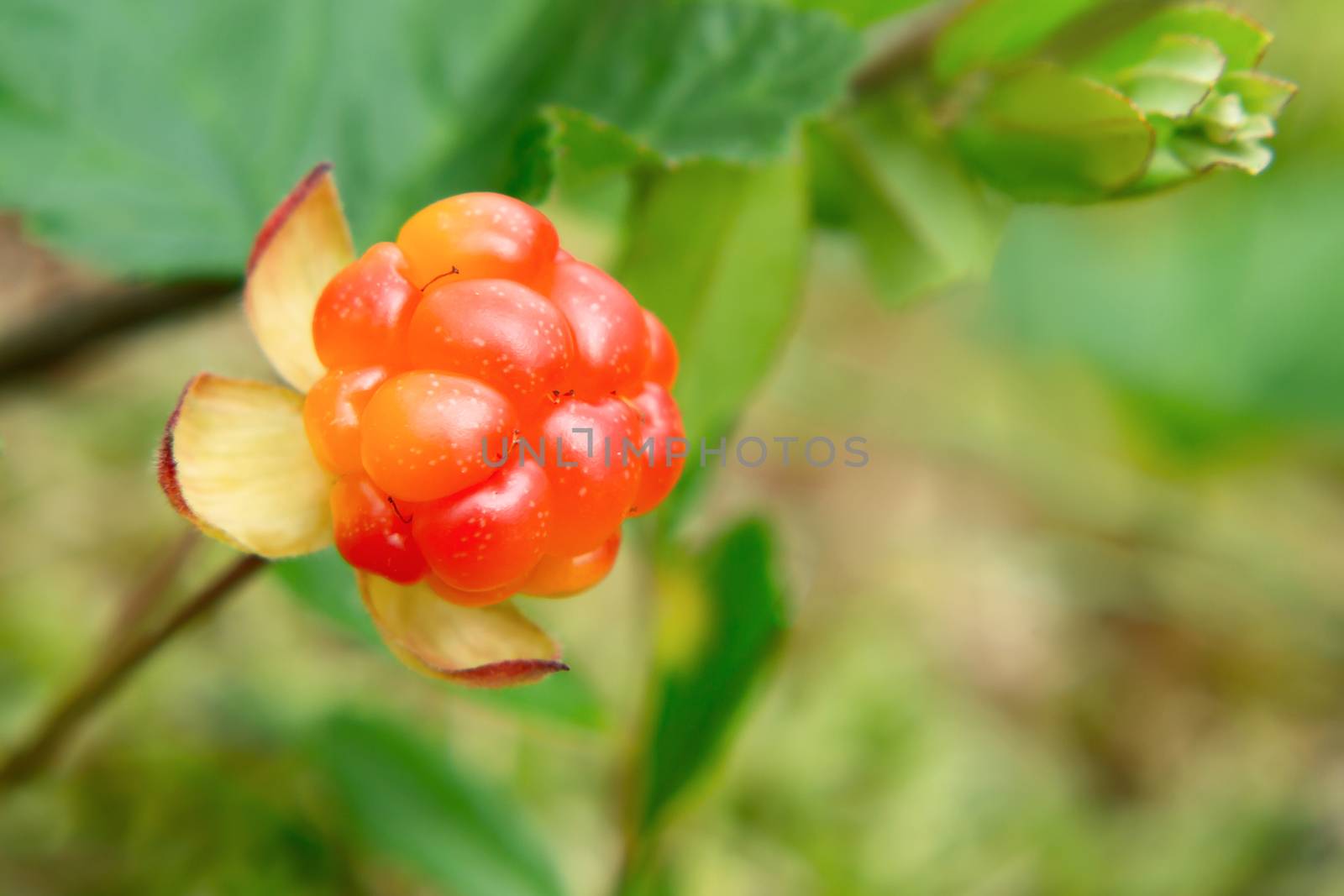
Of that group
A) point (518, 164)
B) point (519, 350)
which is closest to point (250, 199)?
point (518, 164)

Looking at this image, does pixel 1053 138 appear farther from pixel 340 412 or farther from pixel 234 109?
pixel 234 109

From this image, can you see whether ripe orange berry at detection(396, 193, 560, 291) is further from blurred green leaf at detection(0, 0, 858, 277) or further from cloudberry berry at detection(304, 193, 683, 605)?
blurred green leaf at detection(0, 0, 858, 277)

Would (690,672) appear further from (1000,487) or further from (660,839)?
(1000,487)

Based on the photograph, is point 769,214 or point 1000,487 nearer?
point 769,214

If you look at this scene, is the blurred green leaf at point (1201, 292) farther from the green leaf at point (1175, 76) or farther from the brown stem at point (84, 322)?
the brown stem at point (84, 322)

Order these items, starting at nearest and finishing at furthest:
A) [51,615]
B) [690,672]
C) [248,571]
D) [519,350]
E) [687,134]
→ [519,350]
[248,571]
[687,134]
[690,672]
[51,615]

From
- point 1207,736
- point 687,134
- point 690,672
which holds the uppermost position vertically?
point 687,134

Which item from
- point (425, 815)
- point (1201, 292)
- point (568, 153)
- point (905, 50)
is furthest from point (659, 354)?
point (1201, 292)
